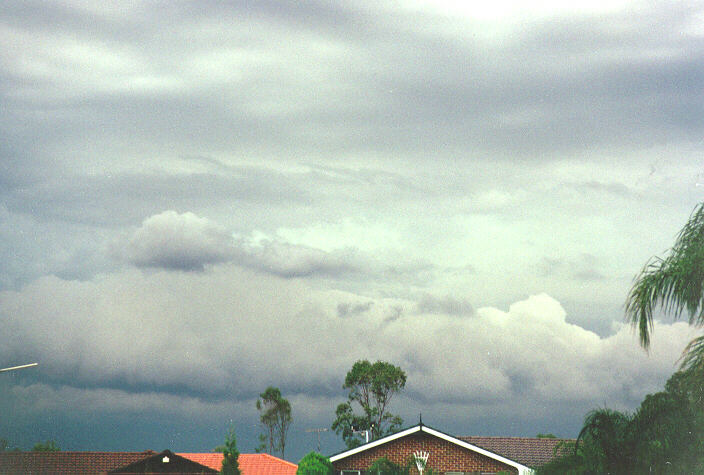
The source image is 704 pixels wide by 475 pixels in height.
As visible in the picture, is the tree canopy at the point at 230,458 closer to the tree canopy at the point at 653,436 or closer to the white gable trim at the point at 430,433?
the white gable trim at the point at 430,433

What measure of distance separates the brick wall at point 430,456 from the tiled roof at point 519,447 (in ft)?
5.15

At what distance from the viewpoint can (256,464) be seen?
189 feet

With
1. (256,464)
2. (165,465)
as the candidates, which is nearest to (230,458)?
(165,465)

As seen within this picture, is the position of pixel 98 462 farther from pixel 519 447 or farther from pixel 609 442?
pixel 609 442

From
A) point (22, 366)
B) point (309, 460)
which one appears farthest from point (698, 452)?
point (309, 460)

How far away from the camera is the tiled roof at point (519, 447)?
4804 cm

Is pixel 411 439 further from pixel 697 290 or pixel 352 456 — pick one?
pixel 697 290

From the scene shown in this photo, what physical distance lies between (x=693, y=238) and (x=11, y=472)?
5578 cm

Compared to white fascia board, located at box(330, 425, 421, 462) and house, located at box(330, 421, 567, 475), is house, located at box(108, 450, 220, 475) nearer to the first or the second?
white fascia board, located at box(330, 425, 421, 462)

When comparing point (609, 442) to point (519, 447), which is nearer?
point (609, 442)

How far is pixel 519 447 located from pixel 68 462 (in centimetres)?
3112

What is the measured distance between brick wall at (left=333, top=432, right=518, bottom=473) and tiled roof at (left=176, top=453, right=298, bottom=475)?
10.8 m

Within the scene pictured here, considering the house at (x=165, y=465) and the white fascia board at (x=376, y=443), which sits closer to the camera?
the house at (x=165, y=465)

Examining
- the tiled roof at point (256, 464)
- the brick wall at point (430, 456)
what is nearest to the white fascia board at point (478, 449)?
the brick wall at point (430, 456)
